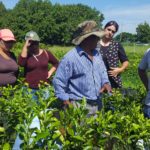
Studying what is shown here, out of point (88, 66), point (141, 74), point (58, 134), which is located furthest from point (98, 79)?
point (58, 134)

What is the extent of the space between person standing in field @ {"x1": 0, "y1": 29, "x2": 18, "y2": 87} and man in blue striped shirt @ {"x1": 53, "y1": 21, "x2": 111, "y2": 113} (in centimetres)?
141

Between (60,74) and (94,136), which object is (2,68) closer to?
(60,74)

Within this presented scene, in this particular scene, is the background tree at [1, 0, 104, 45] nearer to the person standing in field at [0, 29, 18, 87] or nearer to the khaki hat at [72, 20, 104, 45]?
the person standing in field at [0, 29, 18, 87]

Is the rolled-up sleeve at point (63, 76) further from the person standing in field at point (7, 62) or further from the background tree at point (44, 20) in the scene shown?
the background tree at point (44, 20)

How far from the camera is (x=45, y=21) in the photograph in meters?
88.8

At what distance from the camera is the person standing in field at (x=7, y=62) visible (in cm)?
582

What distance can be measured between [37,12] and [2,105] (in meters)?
87.7

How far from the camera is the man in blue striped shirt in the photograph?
448 centimetres

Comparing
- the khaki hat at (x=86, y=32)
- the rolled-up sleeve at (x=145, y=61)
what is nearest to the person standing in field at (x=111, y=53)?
the rolled-up sleeve at (x=145, y=61)

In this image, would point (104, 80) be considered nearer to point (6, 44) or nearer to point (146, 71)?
point (146, 71)

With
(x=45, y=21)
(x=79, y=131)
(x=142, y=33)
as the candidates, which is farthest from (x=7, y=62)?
(x=45, y=21)

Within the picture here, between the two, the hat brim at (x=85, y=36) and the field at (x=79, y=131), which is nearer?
the field at (x=79, y=131)

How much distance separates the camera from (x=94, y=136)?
3.03 metres

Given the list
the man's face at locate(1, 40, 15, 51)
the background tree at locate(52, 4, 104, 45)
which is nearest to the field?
the man's face at locate(1, 40, 15, 51)
